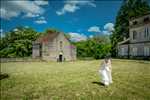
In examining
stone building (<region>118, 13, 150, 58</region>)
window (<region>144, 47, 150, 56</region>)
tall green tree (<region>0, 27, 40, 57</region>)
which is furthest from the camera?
tall green tree (<region>0, 27, 40, 57</region>)

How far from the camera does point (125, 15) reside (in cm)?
5925

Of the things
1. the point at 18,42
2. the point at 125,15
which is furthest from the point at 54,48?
the point at 125,15

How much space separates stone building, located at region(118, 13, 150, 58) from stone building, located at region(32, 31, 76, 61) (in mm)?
16663

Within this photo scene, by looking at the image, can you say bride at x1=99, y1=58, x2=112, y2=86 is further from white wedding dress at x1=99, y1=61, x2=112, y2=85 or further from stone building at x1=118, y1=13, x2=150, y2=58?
stone building at x1=118, y1=13, x2=150, y2=58

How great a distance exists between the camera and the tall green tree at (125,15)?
57.4 meters

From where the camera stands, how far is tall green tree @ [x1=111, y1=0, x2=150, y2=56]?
5744cm

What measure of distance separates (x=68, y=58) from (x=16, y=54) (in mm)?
20419

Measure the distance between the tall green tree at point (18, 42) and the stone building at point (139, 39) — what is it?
33.8 meters

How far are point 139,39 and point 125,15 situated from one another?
2094cm

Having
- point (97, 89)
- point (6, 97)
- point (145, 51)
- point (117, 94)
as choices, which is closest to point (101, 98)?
point (117, 94)

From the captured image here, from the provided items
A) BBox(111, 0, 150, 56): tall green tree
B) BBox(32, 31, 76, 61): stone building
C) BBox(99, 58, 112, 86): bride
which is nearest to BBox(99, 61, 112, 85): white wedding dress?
BBox(99, 58, 112, 86): bride

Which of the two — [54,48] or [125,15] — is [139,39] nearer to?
[125,15]

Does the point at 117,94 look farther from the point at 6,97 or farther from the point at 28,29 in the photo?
the point at 28,29

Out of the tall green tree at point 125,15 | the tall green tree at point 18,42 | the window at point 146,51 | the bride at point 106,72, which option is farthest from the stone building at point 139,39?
the tall green tree at point 18,42
